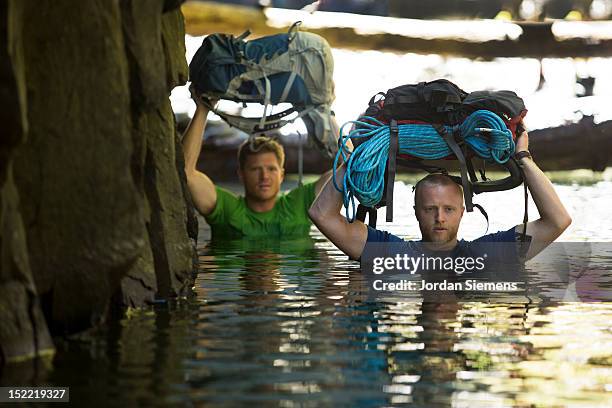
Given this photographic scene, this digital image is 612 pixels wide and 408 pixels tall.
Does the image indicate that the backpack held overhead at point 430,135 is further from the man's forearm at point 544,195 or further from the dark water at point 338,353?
the dark water at point 338,353

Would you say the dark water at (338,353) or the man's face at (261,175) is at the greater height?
the man's face at (261,175)

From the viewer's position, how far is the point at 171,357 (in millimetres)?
5715

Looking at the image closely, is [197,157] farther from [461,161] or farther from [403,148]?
[461,161]

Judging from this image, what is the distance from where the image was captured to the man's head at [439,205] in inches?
320

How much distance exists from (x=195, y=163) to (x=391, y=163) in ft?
10.2

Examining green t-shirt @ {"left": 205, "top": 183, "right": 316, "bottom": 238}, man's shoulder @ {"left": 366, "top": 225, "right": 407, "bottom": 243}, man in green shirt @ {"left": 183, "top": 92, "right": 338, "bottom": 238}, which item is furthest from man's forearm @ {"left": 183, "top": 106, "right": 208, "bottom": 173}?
man's shoulder @ {"left": 366, "top": 225, "right": 407, "bottom": 243}

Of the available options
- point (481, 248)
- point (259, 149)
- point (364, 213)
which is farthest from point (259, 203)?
point (481, 248)

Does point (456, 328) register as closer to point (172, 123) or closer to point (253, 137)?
point (172, 123)

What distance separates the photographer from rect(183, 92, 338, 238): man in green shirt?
39.6ft

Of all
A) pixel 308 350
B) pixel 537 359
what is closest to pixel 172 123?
pixel 308 350

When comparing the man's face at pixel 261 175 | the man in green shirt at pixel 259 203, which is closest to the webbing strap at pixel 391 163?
the man in green shirt at pixel 259 203

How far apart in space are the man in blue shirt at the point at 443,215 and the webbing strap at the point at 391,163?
350 mm

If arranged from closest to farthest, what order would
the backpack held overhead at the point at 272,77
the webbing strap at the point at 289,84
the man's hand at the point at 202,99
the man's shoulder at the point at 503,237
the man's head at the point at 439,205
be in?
1. the man's head at the point at 439,205
2. the man's shoulder at the point at 503,237
3. the backpack held overhead at the point at 272,77
4. the man's hand at the point at 202,99
5. the webbing strap at the point at 289,84

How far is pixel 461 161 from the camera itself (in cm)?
782
